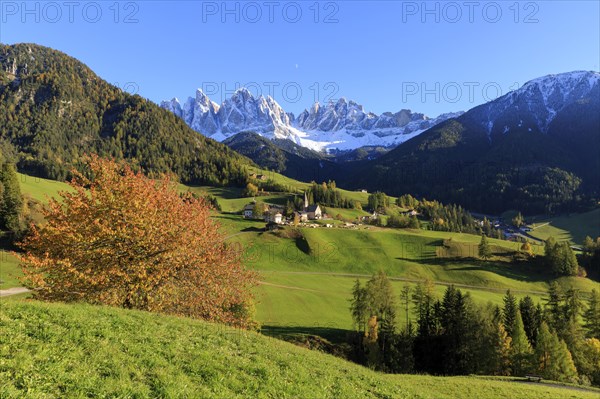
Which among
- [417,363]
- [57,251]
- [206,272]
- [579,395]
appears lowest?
[417,363]

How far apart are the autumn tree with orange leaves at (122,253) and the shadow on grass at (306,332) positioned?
1463 inches

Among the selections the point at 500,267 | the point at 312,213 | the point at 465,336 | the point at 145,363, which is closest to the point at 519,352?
the point at 465,336

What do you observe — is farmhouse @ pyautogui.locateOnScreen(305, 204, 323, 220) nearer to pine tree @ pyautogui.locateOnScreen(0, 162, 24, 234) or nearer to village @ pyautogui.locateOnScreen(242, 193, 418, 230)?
village @ pyautogui.locateOnScreen(242, 193, 418, 230)

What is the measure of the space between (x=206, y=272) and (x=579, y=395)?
3380cm

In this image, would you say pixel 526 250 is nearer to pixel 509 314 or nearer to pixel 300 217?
pixel 509 314

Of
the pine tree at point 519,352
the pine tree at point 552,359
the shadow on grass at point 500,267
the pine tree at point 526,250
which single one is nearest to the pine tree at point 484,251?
the shadow on grass at point 500,267

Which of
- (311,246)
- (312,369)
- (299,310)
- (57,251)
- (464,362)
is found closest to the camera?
(312,369)

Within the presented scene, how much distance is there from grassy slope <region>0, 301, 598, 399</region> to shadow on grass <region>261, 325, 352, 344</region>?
147 ft

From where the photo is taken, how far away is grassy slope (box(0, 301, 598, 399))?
9.46 m

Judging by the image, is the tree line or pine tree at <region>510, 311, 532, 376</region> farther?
the tree line

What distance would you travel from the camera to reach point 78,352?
1123 cm

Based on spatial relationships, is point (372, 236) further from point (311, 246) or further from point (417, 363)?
point (417, 363)

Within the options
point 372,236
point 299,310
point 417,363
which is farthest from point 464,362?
point 372,236

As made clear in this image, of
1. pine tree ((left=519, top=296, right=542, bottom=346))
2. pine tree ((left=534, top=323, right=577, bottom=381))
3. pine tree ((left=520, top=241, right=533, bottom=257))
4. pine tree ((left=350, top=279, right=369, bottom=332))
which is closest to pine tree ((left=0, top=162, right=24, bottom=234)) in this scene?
pine tree ((left=350, top=279, right=369, bottom=332))
